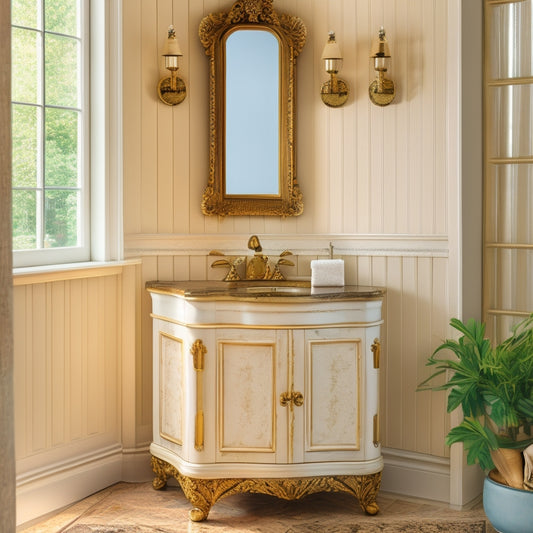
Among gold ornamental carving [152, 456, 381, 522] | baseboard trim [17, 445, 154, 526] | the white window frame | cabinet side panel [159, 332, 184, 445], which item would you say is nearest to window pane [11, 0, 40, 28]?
the white window frame

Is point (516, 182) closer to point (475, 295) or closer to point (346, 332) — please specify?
point (475, 295)

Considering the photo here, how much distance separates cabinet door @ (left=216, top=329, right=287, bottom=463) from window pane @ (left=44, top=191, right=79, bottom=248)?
83 cm

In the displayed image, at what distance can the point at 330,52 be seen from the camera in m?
3.29

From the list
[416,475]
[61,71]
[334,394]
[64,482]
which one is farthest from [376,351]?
[61,71]

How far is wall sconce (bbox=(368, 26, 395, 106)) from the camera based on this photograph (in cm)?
323

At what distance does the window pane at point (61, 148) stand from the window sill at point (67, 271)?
1.20 ft

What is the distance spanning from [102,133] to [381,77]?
48.6 inches

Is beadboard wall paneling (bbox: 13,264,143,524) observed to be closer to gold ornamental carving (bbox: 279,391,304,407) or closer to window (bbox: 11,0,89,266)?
window (bbox: 11,0,89,266)

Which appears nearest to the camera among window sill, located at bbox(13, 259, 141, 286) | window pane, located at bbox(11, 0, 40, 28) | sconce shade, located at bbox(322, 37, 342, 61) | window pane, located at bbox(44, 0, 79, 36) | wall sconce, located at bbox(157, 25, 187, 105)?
window sill, located at bbox(13, 259, 141, 286)

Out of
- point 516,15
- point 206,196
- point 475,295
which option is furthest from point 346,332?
point 516,15

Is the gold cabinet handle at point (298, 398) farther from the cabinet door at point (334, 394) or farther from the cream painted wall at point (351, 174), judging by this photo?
the cream painted wall at point (351, 174)

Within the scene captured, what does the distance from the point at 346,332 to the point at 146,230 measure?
1061mm

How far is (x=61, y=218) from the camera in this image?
3.27 metres

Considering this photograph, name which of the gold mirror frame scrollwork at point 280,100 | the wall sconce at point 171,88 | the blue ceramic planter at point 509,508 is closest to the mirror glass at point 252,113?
the gold mirror frame scrollwork at point 280,100
